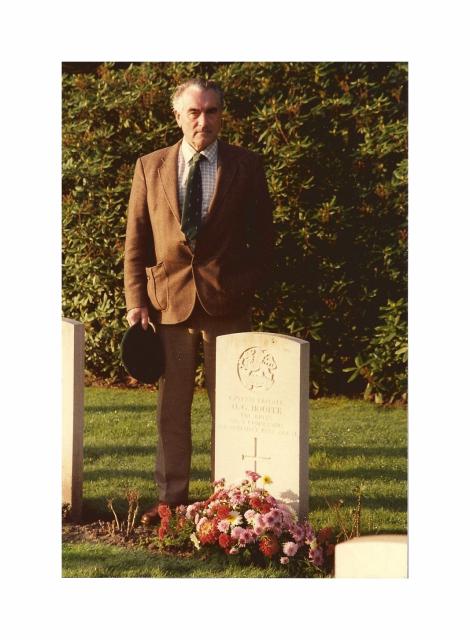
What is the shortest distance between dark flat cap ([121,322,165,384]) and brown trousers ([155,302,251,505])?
4 centimetres

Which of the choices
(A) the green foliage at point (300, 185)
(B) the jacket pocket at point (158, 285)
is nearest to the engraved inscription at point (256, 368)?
(B) the jacket pocket at point (158, 285)

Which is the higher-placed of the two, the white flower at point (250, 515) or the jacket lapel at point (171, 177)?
the jacket lapel at point (171, 177)

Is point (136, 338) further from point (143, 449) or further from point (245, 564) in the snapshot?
point (245, 564)

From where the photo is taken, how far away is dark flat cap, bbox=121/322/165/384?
5887mm

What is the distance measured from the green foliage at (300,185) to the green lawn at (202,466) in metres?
0.33

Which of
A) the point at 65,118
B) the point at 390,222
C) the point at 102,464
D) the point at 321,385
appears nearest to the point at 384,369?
the point at 321,385

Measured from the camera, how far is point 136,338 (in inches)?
232

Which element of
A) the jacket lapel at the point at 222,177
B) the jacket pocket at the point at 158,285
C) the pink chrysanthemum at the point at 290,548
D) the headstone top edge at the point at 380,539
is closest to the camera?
the headstone top edge at the point at 380,539

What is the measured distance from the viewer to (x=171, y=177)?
575cm

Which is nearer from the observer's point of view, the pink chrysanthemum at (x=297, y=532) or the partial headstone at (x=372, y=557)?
Answer: the partial headstone at (x=372, y=557)

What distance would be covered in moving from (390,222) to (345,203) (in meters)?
0.31

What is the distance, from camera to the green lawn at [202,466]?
18.3 ft

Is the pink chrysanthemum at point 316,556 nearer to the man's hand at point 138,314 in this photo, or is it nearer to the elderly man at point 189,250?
the elderly man at point 189,250

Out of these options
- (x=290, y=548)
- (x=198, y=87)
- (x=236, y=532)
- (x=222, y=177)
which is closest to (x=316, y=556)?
(x=290, y=548)
